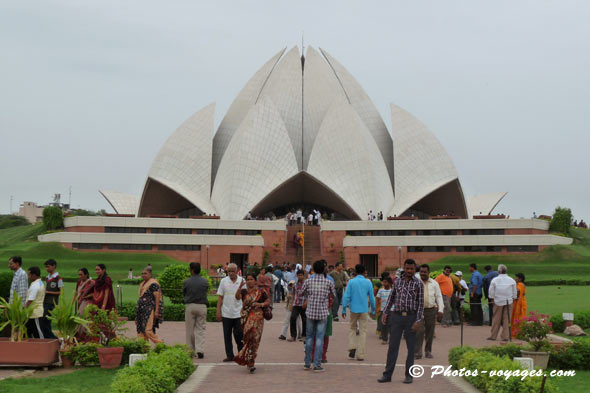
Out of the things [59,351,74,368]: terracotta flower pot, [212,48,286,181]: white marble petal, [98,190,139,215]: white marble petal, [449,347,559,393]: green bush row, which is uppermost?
[212,48,286,181]: white marble petal

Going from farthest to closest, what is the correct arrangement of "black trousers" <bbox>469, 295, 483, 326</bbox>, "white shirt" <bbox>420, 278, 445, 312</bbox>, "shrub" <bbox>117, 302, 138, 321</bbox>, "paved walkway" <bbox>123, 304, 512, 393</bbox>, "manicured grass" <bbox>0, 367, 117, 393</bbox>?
"shrub" <bbox>117, 302, 138, 321</bbox>
"black trousers" <bbox>469, 295, 483, 326</bbox>
"white shirt" <bbox>420, 278, 445, 312</bbox>
"paved walkway" <bbox>123, 304, 512, 393</bbox>
"manicured grass" <bbox>0, 367, 117, 393</bbox>

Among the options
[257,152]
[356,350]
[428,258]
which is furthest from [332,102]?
[356,350]

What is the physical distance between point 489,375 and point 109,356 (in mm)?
4040

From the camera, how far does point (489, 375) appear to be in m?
5.34

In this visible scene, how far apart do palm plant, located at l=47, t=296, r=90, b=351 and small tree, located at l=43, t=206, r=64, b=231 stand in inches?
1015

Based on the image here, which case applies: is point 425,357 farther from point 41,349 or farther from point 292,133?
point 292,133

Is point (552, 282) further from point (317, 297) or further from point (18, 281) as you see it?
point (18, 281)

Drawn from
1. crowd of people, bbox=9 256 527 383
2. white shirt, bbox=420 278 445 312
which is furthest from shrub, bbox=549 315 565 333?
white shirt, bbox=420 278 445 312

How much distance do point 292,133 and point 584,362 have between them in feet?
106

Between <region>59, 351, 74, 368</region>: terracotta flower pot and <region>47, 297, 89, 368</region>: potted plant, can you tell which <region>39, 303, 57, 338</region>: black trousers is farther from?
<region>59, 351, 74, 368</region>: terracotta flower pot

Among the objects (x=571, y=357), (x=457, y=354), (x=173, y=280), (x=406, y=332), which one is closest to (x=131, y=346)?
(x=406, y=332)

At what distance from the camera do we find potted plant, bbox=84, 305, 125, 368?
678cm

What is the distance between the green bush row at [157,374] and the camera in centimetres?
466

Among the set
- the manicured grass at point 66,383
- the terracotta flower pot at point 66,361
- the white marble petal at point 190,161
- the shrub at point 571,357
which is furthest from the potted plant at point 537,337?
the white marble petal at point 190,161
